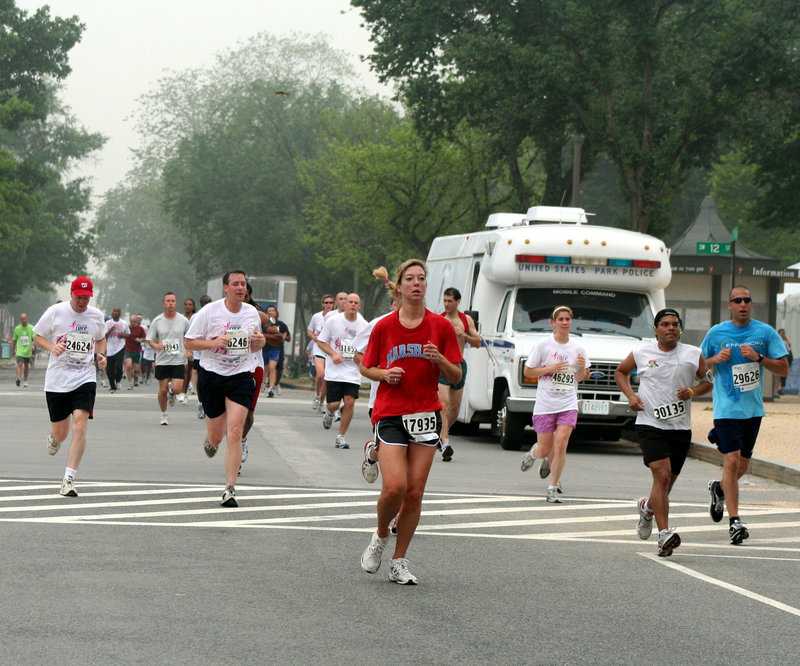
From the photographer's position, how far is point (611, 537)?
35.9 ft

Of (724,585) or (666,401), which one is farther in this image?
(666,401)

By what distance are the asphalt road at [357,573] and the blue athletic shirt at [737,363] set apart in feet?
3.30

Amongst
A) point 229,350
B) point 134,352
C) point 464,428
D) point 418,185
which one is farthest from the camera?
point 418,185

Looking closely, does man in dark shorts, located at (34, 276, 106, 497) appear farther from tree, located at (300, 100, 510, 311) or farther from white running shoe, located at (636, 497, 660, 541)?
tree, located at (300, 100, 510, 311)

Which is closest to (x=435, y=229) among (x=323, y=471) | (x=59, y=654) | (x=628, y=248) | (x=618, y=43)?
(x=618, y=43)

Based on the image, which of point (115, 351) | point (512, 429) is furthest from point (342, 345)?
point (115, 351)

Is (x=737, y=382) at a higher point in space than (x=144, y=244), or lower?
lower

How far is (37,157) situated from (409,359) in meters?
68.4

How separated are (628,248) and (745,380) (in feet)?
30.0

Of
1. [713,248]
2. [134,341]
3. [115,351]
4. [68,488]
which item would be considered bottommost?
[68,488]

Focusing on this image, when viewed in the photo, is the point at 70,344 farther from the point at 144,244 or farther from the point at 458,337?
the point at 144,244

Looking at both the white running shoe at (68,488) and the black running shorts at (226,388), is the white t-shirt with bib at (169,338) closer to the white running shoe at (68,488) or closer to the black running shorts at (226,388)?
the black running shorts at (226,388)

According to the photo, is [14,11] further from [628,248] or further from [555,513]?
[555,513]

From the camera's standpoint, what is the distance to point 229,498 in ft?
38.6
